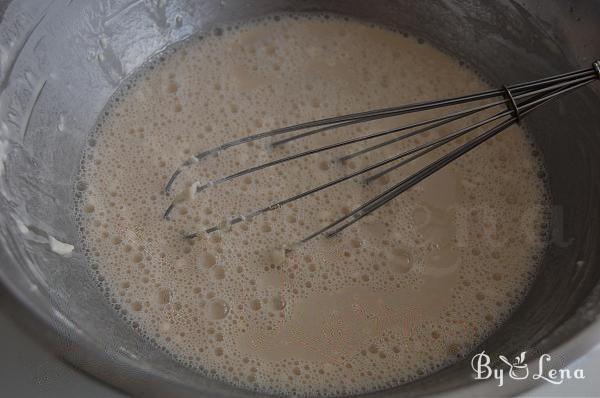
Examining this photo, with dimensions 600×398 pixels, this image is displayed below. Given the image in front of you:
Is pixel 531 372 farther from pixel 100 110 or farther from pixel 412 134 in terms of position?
pixel 100 110

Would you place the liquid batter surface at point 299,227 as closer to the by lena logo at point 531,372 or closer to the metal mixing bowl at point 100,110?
the metal mixing bowl at point 100,110

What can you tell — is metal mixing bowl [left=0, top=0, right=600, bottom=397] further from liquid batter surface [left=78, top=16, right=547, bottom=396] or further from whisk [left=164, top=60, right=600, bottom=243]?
whisk [left=164, top=60, right=600, bottom=243]

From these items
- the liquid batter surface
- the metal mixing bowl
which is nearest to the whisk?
the liquid batter surface

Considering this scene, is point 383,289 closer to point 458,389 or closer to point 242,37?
point 458,389

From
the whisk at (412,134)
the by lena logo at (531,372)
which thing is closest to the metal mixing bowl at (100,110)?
the by lena logo at (531,372)

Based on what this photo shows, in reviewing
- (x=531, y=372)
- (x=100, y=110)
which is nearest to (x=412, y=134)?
(x=531, y=372)

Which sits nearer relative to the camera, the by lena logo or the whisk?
the by lena logo
